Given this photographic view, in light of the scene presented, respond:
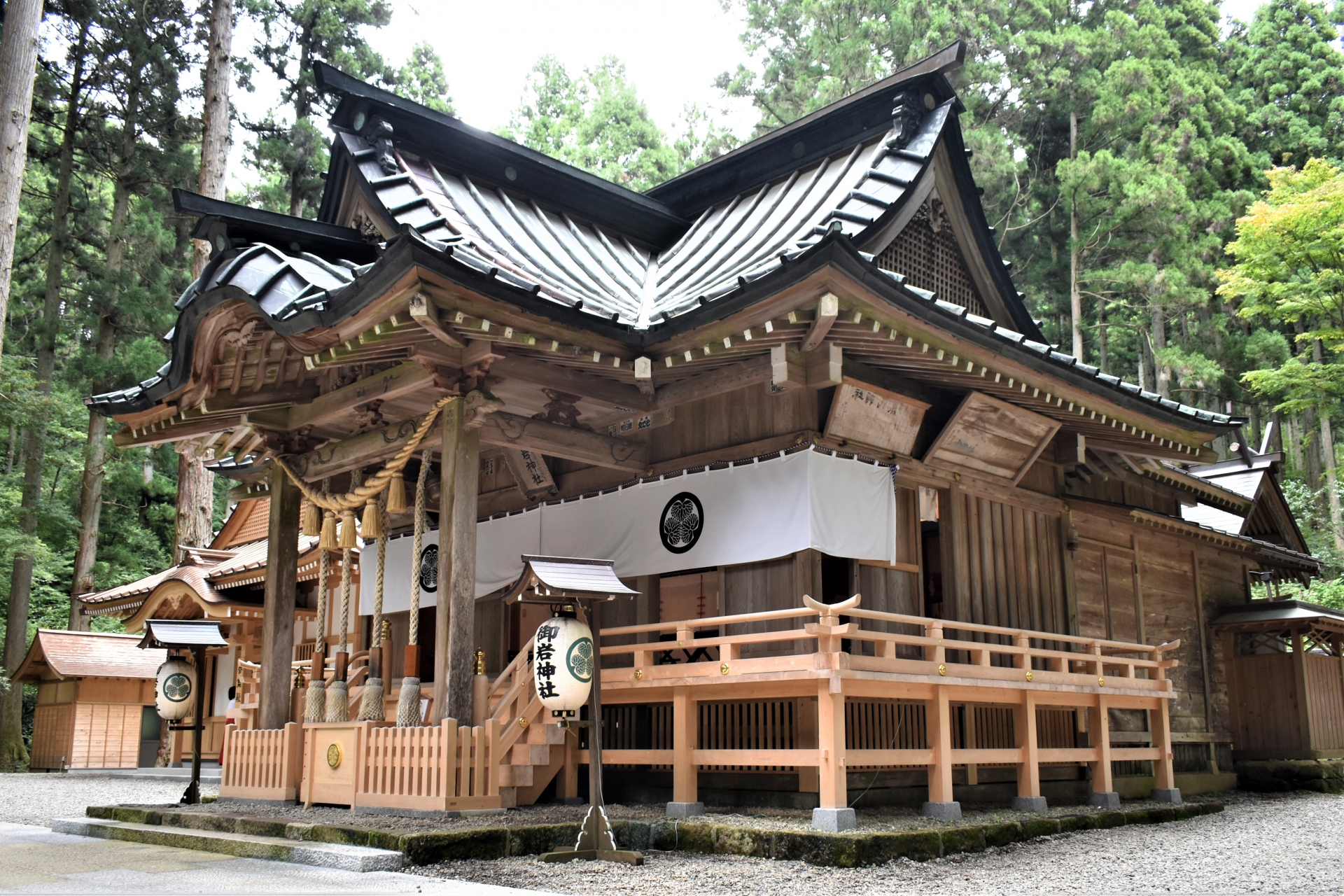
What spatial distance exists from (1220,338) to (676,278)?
2459 cm

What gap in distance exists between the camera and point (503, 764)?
27.9ft

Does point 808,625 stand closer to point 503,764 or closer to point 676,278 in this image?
point 503,764

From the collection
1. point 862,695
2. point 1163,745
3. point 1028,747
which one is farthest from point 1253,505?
point 862,695

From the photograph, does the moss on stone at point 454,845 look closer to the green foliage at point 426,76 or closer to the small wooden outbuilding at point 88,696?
the small wooden outbuilding at point 88,696

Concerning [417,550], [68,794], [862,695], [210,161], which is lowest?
[68,794]

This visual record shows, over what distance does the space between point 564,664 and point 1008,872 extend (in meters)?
3.32

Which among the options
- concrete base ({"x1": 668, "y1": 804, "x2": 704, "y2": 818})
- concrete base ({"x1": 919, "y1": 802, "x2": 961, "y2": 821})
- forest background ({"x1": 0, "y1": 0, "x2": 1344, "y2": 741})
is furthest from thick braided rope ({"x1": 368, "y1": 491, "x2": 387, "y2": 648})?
forest background ({"x1": 0, "y1": 0, "x2": 1344, "y2": 741})

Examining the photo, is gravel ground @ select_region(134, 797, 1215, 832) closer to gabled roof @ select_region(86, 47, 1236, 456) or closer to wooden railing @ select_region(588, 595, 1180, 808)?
wooden railing @ select_region(588, 595, 1180, 808)

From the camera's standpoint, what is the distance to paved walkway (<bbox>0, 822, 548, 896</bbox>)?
19.4 feet

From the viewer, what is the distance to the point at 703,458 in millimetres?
10023

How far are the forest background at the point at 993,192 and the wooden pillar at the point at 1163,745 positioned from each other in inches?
389

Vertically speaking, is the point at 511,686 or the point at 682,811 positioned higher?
the point at 511,686

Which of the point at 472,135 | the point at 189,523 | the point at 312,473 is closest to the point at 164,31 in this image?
the point at 189,523

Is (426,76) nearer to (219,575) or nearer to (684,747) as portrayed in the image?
(219,575)
